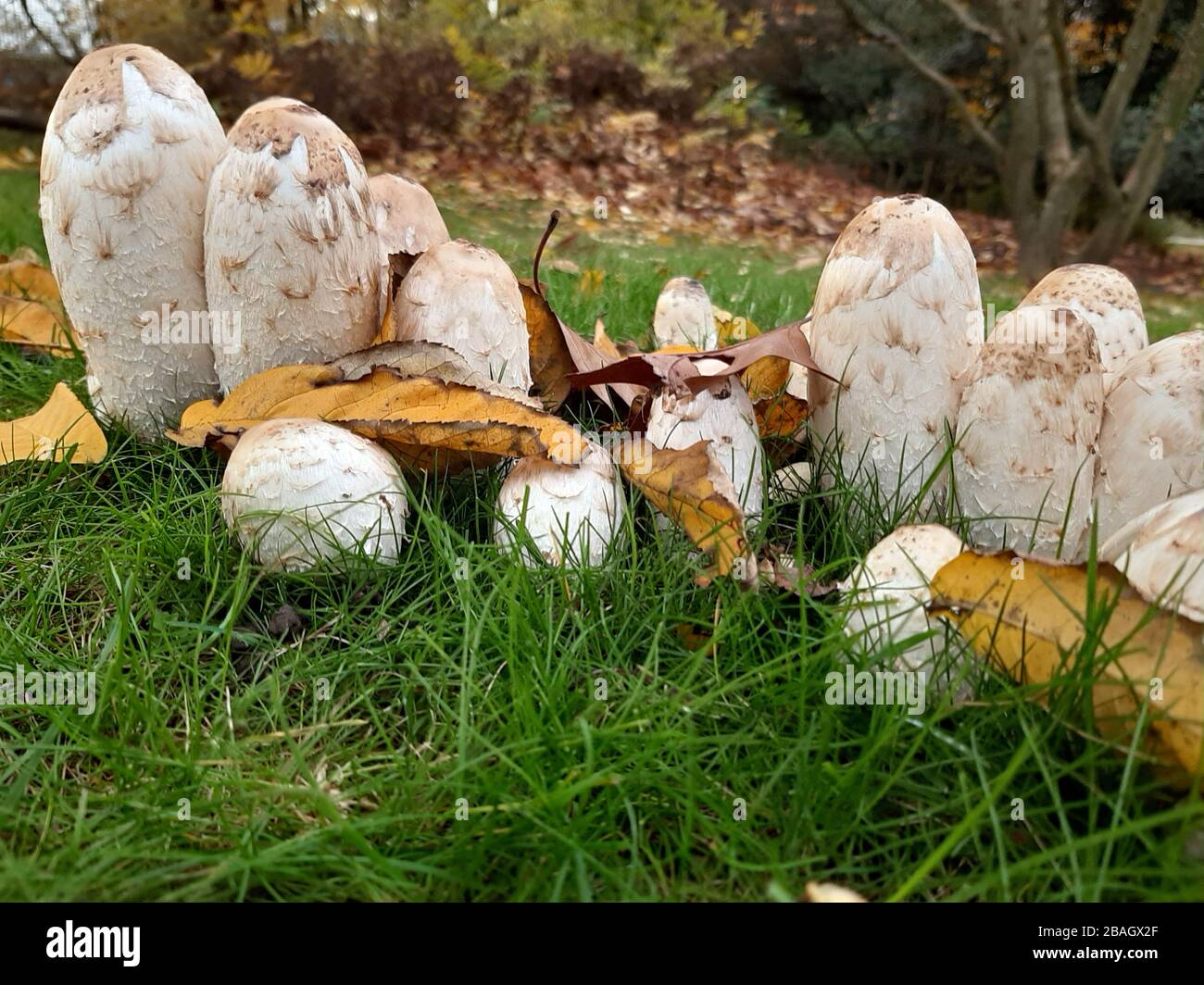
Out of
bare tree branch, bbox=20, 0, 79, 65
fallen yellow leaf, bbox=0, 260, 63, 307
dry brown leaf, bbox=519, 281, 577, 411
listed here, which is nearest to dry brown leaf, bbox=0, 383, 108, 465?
dry brown leaf, bbox=519, 281, 577, 411

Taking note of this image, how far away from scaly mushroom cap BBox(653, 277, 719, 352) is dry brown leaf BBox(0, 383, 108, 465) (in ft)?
5.29

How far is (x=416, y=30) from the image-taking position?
984 cm

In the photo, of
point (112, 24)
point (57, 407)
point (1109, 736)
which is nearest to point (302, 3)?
point (112, 24)

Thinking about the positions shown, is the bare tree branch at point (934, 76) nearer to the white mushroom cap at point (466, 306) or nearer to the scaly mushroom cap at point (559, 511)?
the white mushroom cap at point (466, 306)

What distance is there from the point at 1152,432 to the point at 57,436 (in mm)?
2277

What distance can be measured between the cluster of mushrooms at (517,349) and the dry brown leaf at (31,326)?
0.88m

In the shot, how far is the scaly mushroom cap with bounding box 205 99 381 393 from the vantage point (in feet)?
6.30

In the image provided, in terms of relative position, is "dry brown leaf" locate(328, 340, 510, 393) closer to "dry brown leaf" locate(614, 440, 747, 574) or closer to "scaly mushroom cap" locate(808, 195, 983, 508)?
"dry brown leaf" locate(614, 440, 747, 574)

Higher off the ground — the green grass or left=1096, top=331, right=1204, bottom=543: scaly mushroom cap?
left=1096, top=331, right=1204, bottom=543: scaly mushroom cap

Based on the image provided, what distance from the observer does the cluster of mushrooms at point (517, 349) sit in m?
1.78

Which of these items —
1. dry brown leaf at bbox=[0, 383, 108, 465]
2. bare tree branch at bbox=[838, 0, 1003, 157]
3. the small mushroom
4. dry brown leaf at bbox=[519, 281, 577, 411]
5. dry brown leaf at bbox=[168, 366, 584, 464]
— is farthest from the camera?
bare tree branch at bbox=[838, 0, 1003, 157]

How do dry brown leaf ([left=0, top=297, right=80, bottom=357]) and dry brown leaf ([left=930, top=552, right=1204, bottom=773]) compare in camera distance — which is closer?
dry brown leaf ([left=930, top=552, right=1204, bottom=773])

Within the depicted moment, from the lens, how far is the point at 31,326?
3.01 metres

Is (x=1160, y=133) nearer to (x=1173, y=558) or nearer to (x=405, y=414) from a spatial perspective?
(x=1173, y=558)
